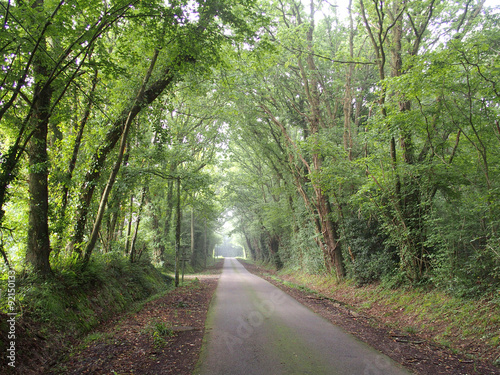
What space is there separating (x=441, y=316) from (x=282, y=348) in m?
4.16

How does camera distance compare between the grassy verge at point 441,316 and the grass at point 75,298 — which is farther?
the grassy verge at point 441,316

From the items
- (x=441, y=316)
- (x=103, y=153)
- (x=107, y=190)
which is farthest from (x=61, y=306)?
(x=441, y=316)

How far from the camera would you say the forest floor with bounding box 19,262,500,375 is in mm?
3965

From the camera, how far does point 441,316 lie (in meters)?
6.22

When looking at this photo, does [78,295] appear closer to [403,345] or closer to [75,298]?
[75,298]

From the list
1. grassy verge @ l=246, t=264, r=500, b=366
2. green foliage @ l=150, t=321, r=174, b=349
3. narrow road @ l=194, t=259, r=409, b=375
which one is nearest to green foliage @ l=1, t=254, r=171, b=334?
green foliage @ l=150, t=321, r=174, b=349

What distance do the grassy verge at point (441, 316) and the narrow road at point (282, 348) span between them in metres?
1.89

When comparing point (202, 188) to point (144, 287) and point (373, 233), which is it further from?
point (373, 233)

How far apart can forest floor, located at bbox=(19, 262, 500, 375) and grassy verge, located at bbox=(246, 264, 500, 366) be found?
0.34 metres

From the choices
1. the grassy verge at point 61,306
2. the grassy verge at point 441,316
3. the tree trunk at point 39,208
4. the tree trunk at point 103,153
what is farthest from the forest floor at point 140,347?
the grassy verge at point 441,316

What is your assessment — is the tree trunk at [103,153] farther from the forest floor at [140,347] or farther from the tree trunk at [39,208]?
the forest floor at [140,347]

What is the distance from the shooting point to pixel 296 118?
15.4 meters

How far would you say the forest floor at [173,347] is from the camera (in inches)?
156

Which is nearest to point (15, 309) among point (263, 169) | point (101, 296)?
point (101, 296)
